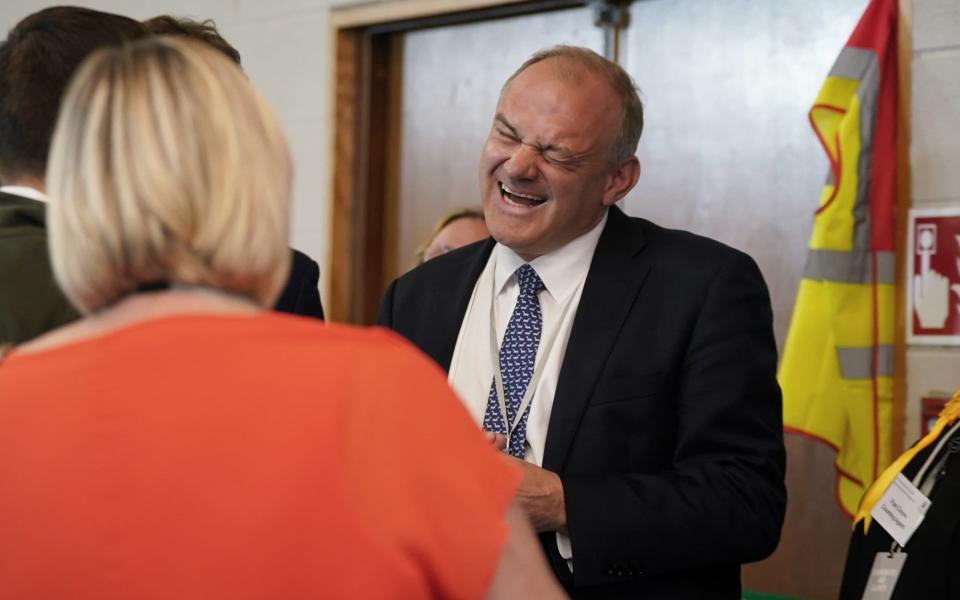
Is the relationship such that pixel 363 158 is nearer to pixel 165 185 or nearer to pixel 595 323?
pixel 595 323

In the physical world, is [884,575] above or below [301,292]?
below

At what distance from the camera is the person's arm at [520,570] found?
2.97 ft

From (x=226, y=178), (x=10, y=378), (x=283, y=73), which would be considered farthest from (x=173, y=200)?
(x=283, y=73)

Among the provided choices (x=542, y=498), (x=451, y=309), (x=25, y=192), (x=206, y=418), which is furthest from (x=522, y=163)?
(x=206, y=418)

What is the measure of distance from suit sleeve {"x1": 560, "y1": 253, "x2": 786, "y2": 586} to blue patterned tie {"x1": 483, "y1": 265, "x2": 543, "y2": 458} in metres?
0.21

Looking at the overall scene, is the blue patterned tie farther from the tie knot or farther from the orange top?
the orange top

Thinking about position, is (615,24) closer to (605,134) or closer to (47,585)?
(605,134)

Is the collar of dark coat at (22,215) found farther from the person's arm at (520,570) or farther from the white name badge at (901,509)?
the white name badge at (901,509)

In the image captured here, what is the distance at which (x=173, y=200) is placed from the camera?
0.87 meters

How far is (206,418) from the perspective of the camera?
847mm

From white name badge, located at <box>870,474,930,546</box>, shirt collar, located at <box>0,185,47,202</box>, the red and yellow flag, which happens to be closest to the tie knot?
A: white name badge, located at <box>870,474,930,546</box>

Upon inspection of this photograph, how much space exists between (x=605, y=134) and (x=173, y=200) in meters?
1.27

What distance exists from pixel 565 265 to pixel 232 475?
1.23 m

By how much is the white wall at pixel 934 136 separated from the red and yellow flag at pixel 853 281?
2.4 inches
